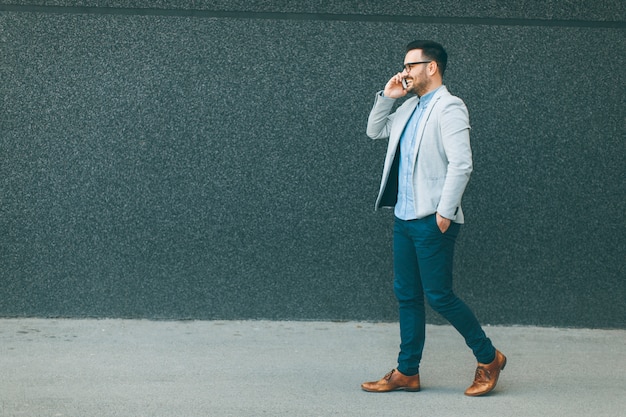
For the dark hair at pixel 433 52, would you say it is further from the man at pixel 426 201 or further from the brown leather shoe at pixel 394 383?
the brown leather shoe at pixel 394 383

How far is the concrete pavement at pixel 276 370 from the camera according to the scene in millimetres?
4172

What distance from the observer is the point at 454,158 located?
4.15m

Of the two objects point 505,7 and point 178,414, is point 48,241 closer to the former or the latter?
point 178,414

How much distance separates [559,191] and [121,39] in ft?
10.3

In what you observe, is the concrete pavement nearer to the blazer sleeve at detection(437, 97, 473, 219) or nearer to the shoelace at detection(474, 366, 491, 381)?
the shoelace at detection(474, 366, 491, 381)

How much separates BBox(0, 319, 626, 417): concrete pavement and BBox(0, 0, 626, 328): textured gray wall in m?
0.26

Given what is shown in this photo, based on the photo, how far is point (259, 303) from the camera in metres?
5.81

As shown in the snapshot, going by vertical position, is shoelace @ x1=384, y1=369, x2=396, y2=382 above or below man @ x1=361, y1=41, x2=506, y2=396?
below

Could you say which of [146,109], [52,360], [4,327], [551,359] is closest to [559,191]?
[551,359]

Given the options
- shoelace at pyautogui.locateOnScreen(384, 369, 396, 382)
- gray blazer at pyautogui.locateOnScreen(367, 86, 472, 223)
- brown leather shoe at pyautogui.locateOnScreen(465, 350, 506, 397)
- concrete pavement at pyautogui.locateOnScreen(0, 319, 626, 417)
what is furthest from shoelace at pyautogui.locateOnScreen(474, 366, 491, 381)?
gray blazer at pyautogui.locateOnScreen(367, 86, 472, 223)

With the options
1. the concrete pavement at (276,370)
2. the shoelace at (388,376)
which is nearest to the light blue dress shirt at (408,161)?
the shoelace at (388,376)

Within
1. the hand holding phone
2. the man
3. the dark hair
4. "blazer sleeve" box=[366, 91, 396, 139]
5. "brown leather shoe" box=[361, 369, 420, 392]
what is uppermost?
the dark hair

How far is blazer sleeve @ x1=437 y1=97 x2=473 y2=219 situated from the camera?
13.6 feet

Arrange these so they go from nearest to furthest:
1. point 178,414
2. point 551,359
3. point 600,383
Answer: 1. point 178,414
2. point 600,383
3. point 551,359
